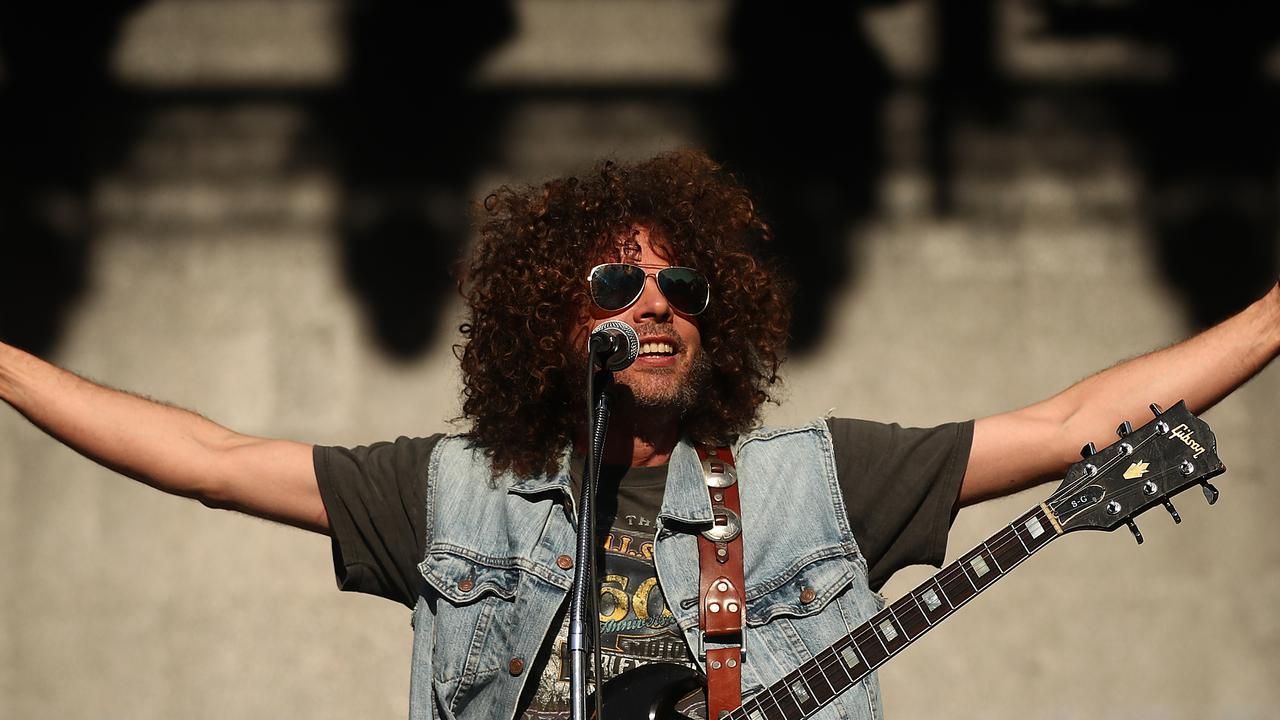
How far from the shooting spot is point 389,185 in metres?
5.27

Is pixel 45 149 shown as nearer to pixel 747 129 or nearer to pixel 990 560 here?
pixel 747 129

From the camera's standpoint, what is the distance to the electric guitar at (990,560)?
2.55m

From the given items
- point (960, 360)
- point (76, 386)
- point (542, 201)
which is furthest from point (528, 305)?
point (960, 360)

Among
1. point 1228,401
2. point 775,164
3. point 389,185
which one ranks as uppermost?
point 389,185

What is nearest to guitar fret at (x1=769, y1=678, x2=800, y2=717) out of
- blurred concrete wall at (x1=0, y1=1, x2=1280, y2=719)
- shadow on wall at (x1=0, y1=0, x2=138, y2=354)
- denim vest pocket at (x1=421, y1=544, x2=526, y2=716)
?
denim vest pocket at (x1=421, y1=544, x2=526, y2=716)

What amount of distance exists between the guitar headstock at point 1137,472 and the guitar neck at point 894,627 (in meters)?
0.06

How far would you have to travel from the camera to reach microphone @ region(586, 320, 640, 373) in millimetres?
2459

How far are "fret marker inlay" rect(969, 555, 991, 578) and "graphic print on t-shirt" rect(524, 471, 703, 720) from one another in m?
0.55

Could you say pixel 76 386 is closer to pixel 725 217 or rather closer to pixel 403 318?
pixel 725 217

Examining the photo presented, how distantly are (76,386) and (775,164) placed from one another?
117 inches

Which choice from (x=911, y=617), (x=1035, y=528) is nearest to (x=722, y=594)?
(x=911, y=617)

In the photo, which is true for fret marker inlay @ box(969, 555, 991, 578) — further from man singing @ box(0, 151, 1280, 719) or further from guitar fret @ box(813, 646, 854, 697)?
guitar fret @ box(813, 646, 854, 697)

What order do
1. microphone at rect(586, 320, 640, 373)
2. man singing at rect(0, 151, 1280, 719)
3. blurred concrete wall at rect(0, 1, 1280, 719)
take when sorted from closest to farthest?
1. microphone at rect(586, 320, 640, 373)
2. man singing at rect(0, 151, 1280, 719)
3. blurred concrete wall at rect(0, 1, 1280, 719)

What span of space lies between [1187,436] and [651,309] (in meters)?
1.02
